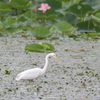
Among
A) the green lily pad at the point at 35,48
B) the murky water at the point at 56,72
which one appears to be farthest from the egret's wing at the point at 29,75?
the green lily pad at the point at 35,48

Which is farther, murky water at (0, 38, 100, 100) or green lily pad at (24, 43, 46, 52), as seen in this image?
green lily pad at (24, 43, 46, 52)

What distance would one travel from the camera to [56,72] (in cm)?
625

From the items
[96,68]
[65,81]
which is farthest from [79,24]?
[65,81]

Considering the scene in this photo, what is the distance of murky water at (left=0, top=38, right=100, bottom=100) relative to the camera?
16.0ft

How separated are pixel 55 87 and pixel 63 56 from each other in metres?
2.51

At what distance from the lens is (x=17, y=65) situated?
674cm

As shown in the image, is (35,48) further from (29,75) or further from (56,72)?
(29,75)

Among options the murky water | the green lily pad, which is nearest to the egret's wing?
the murky water

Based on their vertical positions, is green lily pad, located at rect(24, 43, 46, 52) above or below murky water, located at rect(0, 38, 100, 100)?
above

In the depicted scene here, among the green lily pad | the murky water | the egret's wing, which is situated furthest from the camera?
the green lily pad

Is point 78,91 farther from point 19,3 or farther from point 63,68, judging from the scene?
point 19,3

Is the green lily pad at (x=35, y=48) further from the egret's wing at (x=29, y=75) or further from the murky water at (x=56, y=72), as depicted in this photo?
the egret's wing at (x=29, y=75)

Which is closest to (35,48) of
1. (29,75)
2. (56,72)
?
(56,72)

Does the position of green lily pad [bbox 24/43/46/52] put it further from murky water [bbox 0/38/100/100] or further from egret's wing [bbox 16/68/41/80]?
egret's wing [bbox 16/68/41/80]
